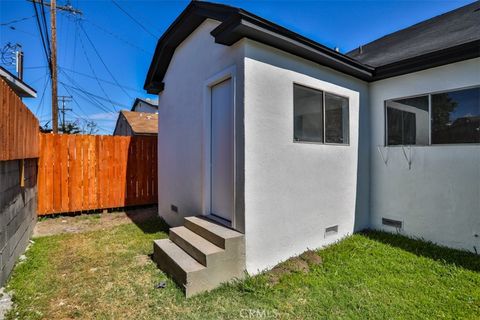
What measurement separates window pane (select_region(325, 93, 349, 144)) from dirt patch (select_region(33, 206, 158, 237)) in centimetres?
506

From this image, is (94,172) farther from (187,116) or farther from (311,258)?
(311,258)

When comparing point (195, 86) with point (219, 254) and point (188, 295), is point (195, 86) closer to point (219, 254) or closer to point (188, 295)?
point (219, 254)

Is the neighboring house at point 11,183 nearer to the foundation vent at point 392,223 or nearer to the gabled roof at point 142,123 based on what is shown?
the foundation vent at point 392,223

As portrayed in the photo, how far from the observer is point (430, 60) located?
176 inches

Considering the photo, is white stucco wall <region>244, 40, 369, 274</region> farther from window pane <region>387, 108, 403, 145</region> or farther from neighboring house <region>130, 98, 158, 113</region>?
neighboring house <region>130, 98, 158, 113</region>

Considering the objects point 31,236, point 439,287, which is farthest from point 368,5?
point 31,236

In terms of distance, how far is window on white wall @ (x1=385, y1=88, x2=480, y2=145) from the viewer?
4195 millimetres

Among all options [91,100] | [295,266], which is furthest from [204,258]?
[91,100]

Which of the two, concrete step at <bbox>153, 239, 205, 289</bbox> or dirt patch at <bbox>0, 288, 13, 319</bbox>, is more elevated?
concrete step at <bbox>153, 239, 205, 289</bbox>

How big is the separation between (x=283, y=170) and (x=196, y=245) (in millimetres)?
1686

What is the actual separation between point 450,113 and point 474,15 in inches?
120

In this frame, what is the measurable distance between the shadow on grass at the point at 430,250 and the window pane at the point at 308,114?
7.71 feet

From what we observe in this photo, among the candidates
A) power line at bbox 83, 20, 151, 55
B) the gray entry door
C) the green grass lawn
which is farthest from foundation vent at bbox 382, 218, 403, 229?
power line at bbox 83, 20, 151, 55

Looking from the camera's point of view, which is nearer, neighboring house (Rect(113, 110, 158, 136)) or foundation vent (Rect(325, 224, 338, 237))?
foundation vent (Rect(325, 224, 338, 237))
